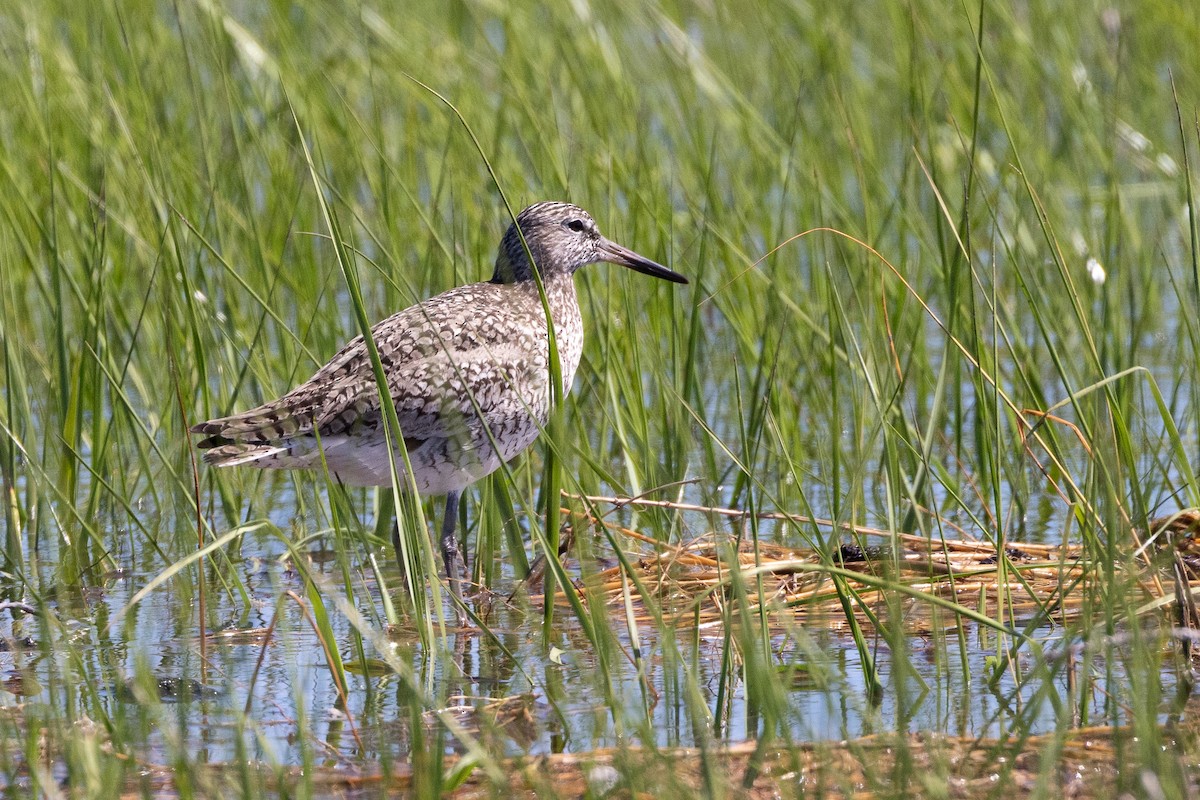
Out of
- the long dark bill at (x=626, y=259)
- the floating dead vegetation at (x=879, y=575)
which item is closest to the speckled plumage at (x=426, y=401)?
the floating dead vegetation at (x=879, y=575)

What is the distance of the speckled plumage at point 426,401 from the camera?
5289mm

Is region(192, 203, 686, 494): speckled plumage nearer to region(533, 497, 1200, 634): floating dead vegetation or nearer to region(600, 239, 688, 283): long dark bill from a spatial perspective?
region(533, 497, 1200, 634): floating dead vegetation

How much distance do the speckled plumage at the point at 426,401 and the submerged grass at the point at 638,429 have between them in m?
0.20

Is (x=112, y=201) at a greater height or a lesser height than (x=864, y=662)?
greater

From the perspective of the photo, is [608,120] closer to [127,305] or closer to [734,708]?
[127,305]

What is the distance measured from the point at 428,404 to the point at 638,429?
812mm

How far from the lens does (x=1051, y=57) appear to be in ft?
34.1

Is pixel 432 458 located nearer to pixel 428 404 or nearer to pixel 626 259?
pixel 428 404

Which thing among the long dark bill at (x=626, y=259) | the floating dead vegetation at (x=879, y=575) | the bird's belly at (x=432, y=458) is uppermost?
the long dark bill at (x=626, y=259)

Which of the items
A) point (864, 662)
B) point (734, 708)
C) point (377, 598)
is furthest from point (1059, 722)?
point (377, 598)

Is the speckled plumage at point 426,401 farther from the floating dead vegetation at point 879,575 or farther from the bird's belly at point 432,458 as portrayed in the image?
the floating dead vegetation at point 879,575

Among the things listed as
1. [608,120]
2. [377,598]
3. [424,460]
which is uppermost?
[608,120]

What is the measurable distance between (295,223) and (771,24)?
3225mm

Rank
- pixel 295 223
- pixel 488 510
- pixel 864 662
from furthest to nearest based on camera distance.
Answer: pixel 295 223 < pixel 488 510 < pixel 864 662
